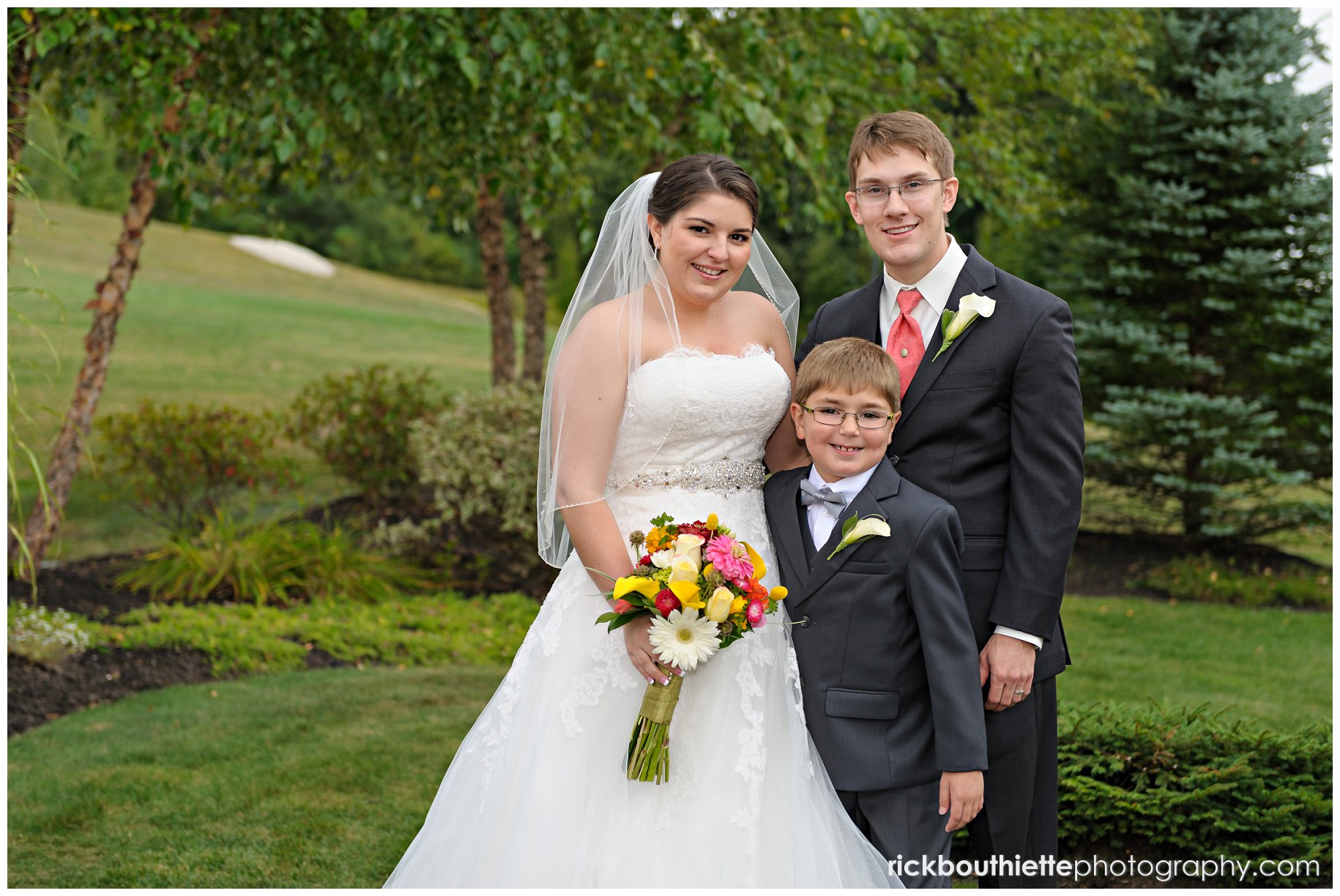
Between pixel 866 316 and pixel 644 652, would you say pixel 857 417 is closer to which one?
pixel 866 316

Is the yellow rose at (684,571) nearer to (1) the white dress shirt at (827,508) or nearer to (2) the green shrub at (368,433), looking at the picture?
(1) the white dress shirt at (827,508)

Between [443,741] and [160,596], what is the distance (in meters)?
3.61

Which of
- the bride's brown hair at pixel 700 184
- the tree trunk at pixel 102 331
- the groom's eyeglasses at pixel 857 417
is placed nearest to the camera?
the groom's eyeglasses at pixel 857 417

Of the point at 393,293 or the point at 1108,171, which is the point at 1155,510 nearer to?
the point at 1108,171

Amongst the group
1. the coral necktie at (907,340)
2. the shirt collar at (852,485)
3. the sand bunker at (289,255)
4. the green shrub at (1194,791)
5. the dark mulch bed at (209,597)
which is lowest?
the dark mulch bed at (209,597)

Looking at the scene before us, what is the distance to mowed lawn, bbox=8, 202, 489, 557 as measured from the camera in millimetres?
11938

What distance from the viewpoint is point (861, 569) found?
2.56 meters

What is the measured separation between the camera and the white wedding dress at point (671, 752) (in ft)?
8.61

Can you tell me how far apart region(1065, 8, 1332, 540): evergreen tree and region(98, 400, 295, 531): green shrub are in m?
7.50

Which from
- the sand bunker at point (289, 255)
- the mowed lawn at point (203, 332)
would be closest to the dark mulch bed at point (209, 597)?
the mowed lawn at point (203, 332)

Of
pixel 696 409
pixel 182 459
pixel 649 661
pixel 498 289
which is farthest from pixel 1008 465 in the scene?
pixel 498 289

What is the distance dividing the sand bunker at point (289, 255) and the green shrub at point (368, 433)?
21619mm

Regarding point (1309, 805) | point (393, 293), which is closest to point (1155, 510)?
point (1309, 805)

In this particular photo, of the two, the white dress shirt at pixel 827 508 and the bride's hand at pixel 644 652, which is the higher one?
the white dress shirt at pixel 827 508
